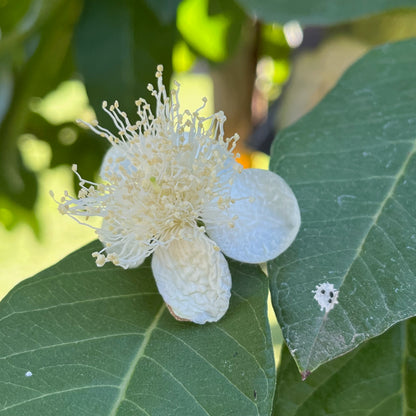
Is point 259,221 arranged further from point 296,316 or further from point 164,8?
point 164,8

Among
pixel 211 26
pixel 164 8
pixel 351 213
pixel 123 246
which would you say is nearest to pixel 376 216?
pixel 351 213

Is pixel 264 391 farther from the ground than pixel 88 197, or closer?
closer

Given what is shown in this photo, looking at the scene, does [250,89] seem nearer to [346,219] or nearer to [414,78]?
[414,78]

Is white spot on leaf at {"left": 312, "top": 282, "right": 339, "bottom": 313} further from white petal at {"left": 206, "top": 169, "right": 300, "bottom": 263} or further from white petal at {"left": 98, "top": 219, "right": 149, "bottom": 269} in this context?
white petal at {"left": 98, "top": 219, "right": 149, "bottom": 269}

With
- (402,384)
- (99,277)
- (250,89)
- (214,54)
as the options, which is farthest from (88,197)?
(250,89)

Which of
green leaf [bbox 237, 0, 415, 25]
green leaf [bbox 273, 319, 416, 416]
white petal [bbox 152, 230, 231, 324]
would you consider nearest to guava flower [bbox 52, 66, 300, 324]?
white petal [bbox 152, 230, 231, 324]

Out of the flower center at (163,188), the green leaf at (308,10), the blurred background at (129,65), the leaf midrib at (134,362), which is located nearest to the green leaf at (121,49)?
the blurred background at (129,65)

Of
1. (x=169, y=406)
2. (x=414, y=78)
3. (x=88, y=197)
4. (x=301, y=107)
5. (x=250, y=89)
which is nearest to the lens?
(x=169, y=406)
